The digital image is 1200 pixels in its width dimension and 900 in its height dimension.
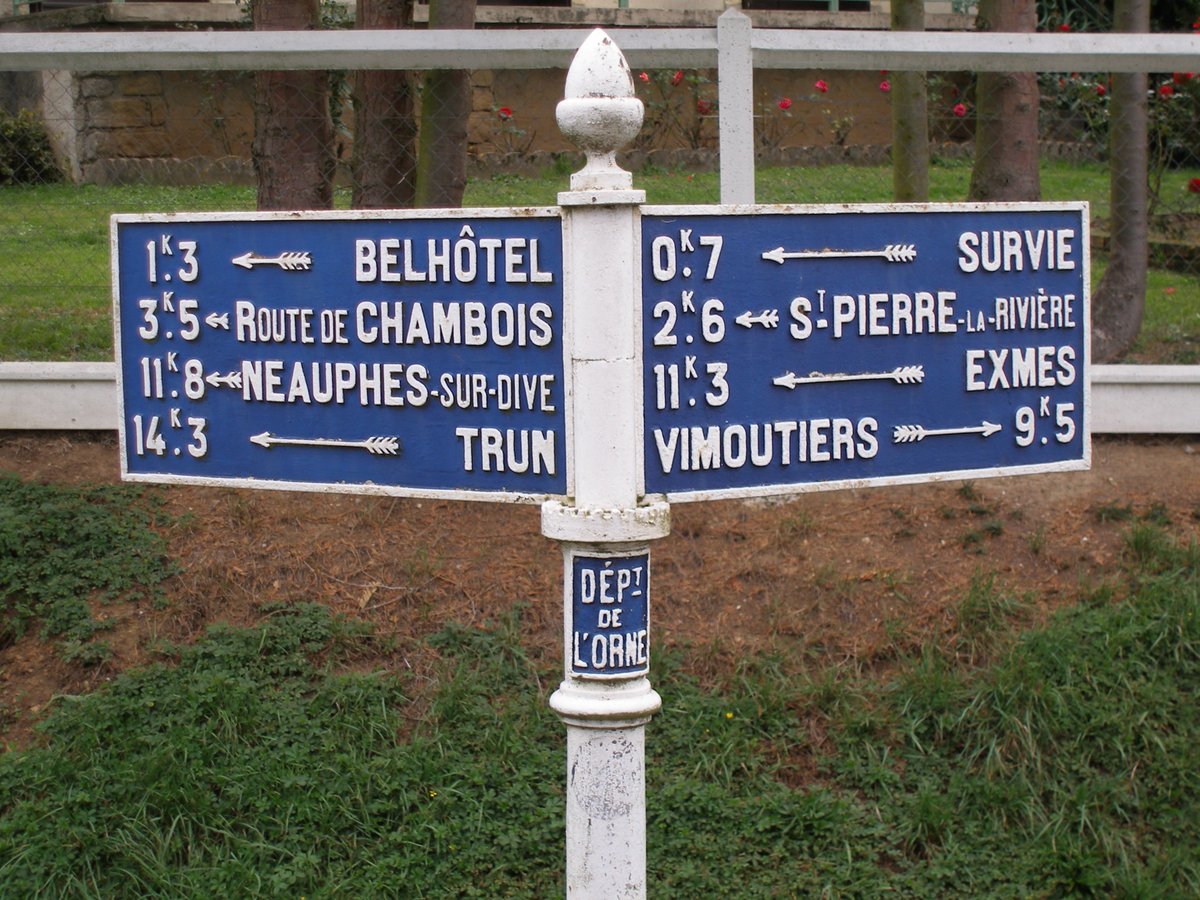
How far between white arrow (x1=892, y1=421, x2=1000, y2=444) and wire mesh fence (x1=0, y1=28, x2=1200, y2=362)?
3.45m

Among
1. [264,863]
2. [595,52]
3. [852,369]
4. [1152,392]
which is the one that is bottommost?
[264,863]

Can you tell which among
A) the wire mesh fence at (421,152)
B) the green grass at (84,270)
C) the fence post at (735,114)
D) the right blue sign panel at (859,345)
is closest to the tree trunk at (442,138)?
the wire mesh fence at (421,152)

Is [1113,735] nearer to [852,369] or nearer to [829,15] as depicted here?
[852,369]

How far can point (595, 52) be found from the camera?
226 centimetres

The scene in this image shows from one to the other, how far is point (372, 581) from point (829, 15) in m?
9.74

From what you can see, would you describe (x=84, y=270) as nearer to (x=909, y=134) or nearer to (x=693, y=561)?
(x=693, y=561)

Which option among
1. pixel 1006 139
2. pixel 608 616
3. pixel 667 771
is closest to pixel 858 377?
pixel 608 616

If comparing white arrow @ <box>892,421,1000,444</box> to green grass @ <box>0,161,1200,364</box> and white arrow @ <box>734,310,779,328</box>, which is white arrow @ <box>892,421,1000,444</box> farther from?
green grass @ <box>0,161,1200,364</box>

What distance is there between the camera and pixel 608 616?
2311mm

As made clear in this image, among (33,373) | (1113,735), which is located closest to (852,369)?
(1113,735)

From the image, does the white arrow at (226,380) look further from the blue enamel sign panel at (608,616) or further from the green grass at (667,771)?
the green grass at (667,771)

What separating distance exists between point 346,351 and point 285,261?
7.9 inches

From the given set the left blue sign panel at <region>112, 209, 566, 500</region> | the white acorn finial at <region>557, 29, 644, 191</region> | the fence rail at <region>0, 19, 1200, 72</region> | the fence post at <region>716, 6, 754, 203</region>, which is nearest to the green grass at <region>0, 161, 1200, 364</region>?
the fence rail at <region>0, 19, 1200, 72</region>

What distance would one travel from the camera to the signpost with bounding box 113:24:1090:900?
223 centimetres
